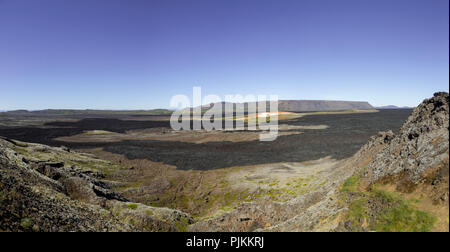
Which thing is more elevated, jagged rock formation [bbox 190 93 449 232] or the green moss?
jagged rock formation [bbox 190 93 449 232]

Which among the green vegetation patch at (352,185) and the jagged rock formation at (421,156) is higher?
the jagged rock formation at (421,156)

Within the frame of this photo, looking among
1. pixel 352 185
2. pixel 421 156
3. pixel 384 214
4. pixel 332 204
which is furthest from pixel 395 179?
pixel 332 204

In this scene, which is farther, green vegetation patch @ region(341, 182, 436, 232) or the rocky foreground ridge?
the rocky foreground ridge

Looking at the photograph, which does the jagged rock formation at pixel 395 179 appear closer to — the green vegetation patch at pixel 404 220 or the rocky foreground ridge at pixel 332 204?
the rocky foreground ridge at pixel 332 204

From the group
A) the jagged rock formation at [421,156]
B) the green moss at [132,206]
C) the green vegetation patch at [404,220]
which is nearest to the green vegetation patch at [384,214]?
the green vegetation patch at [404,220]

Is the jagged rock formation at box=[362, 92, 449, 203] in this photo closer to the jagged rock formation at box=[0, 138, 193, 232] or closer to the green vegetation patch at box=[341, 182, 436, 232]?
the green vegetation patch at box=[341, 182, 436, 232]

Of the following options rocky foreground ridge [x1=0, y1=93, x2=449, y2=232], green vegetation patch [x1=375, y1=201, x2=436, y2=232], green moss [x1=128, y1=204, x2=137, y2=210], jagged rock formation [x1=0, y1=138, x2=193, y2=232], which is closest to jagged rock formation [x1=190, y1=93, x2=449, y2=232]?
rocky foreground ridge [x1=0, y1=93, x2=449, y2=232]

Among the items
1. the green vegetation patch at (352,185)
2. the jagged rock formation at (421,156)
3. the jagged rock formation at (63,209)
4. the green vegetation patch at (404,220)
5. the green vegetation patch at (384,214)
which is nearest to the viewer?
the green vegetation patch at (404,220)

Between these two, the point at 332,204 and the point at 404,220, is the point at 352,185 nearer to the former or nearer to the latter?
the point at 332,204

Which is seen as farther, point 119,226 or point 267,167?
point 267,167
